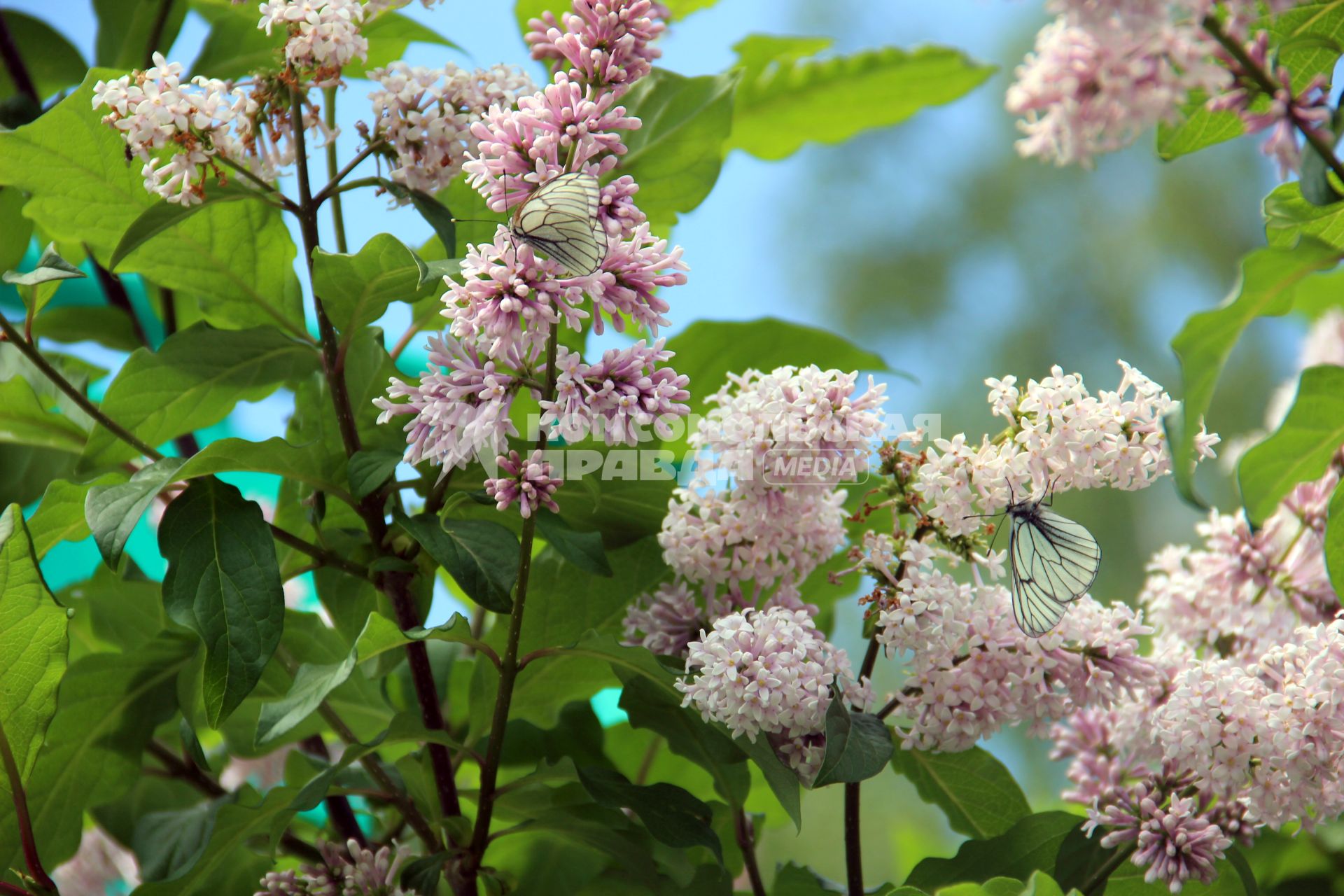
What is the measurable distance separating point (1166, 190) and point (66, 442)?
5183 millimetres

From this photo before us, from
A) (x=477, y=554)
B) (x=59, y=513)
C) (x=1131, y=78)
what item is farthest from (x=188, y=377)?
(x=1131, y=78)

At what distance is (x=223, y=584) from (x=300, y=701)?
0.27ft

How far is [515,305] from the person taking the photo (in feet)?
1.26

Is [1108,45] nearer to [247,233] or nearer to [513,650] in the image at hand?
[513,650]

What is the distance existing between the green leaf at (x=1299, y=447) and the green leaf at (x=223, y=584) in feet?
1.21

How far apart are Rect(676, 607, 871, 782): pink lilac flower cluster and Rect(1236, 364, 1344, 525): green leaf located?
0.16 metres

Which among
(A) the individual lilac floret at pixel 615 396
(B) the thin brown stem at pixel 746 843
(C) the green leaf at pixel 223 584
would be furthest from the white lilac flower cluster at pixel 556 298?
(B) the thin brown stem at pixel 746 843

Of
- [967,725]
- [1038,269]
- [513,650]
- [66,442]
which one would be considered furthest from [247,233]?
[1038,269]

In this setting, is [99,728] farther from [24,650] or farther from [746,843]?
[746,843]

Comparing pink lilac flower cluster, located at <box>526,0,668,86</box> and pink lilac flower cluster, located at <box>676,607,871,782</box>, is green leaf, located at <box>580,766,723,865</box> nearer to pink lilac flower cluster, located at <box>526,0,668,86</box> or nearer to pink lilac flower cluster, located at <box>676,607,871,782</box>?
pink lilac flower cluster, located at <box>676,607,871,782</box>

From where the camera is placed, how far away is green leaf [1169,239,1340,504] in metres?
0.35

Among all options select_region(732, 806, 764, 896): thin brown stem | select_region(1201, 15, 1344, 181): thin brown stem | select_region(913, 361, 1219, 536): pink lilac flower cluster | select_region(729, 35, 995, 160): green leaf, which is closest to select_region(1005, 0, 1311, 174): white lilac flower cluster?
select_region(1201, 15, 1344, 181): thin brown stem

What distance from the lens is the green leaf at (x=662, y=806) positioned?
1.56 ft

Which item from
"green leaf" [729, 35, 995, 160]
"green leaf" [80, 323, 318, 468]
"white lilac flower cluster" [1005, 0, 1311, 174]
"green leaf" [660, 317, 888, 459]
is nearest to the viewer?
"white lilac flower cluster" [1005, 0, 1311, 174]
